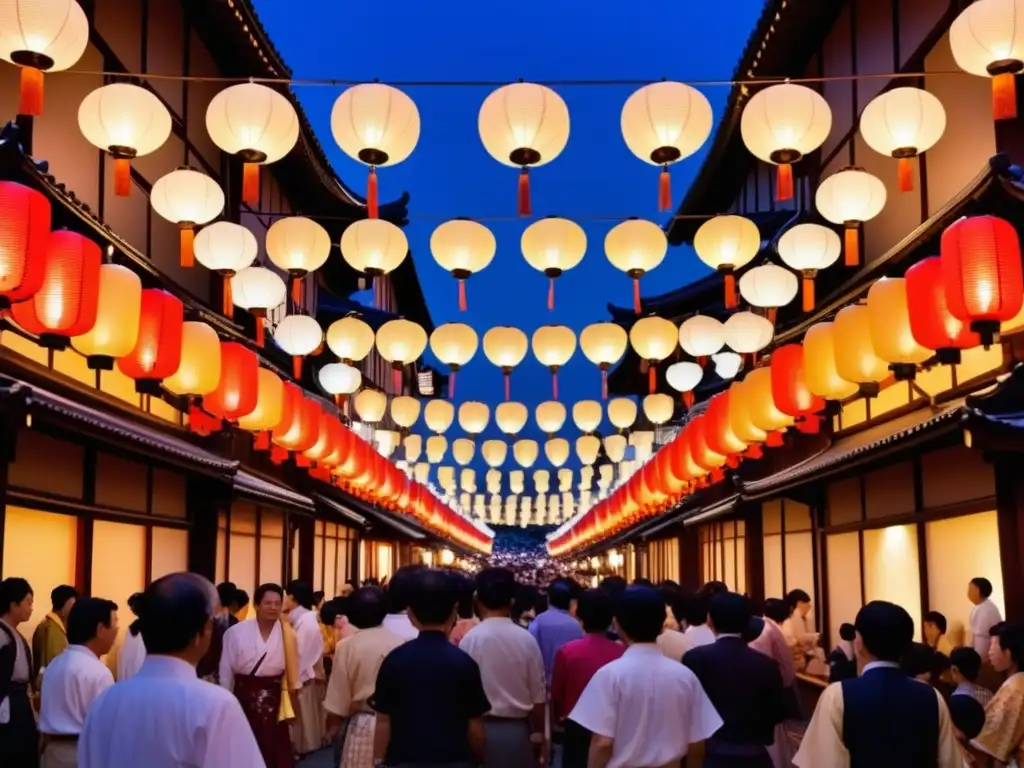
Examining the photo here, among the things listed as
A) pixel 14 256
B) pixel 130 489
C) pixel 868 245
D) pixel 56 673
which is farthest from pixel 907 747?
pixel 868 245

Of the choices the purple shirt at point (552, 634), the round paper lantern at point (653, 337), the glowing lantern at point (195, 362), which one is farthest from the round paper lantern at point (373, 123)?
the round paper lantern at point (653, 337)

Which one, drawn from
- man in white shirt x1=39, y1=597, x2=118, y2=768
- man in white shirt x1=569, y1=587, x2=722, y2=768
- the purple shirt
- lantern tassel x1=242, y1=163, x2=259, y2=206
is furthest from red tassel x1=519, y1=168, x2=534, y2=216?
man in white shirt x1=569, y1=587, x2=722, y2=768

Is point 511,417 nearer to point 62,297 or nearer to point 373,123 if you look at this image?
point 373,123

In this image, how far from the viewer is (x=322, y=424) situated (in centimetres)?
1817

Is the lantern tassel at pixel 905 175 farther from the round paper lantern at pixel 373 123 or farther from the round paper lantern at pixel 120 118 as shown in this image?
the round paper lantern at pixel 120 118

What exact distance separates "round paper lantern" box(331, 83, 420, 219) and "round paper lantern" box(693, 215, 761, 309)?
167 inches

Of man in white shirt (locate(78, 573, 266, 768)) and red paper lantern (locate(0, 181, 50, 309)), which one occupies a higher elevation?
red paper lantern (locate(0, 181, 50, 309))

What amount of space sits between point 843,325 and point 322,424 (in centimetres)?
935

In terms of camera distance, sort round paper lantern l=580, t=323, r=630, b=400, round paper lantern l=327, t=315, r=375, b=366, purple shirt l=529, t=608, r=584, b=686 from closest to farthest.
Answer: purple shirt l=529, t=608, r=584, b=686
round paper lantern l=327, t=315, r=375, b=366
round paper lantern l=580, t=323, r=630, b=400

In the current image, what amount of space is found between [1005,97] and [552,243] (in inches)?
233

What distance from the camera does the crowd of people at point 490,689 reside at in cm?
406

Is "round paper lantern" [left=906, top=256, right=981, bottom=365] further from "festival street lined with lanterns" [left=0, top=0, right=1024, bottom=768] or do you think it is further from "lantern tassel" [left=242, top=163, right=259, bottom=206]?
"lantern tassel" [left=242, top=163, right=259, bottom=206]

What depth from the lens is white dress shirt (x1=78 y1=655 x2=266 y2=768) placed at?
388 cm

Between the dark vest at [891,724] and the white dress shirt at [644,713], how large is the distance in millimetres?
955
